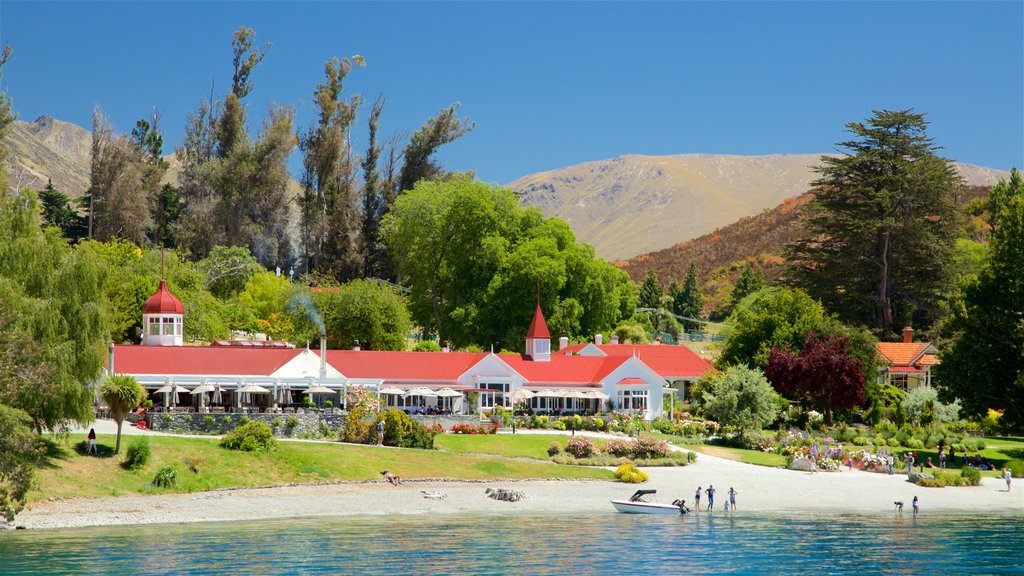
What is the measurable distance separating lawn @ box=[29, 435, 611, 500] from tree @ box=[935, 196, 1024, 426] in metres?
21.5

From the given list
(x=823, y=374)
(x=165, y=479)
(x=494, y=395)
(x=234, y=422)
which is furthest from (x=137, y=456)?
(x=823, y=374)

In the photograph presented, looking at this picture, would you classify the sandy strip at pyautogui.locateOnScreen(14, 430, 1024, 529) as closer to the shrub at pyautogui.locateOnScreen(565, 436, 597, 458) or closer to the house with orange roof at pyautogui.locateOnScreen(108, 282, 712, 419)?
the shrub at pyautogui.locateOnScreen(565, 436, 597, 458)

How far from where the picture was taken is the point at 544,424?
7362 cm

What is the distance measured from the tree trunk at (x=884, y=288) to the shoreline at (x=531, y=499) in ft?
132

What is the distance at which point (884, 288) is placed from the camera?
103312 mm

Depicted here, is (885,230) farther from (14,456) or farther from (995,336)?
(14,456)

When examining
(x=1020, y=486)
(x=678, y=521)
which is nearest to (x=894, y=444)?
(x=1020, y=486)

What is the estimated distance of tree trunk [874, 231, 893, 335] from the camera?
103062mm

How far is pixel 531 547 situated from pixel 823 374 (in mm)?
38698

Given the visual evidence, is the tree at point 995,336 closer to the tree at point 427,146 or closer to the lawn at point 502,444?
the lawn at point 502,444

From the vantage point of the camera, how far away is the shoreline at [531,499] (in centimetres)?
4853

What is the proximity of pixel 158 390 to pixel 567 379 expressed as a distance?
27.9m

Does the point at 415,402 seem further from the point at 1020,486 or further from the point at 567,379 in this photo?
the point at 1020,486

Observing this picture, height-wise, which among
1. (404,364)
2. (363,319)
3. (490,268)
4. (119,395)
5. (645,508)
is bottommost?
(645,508)
